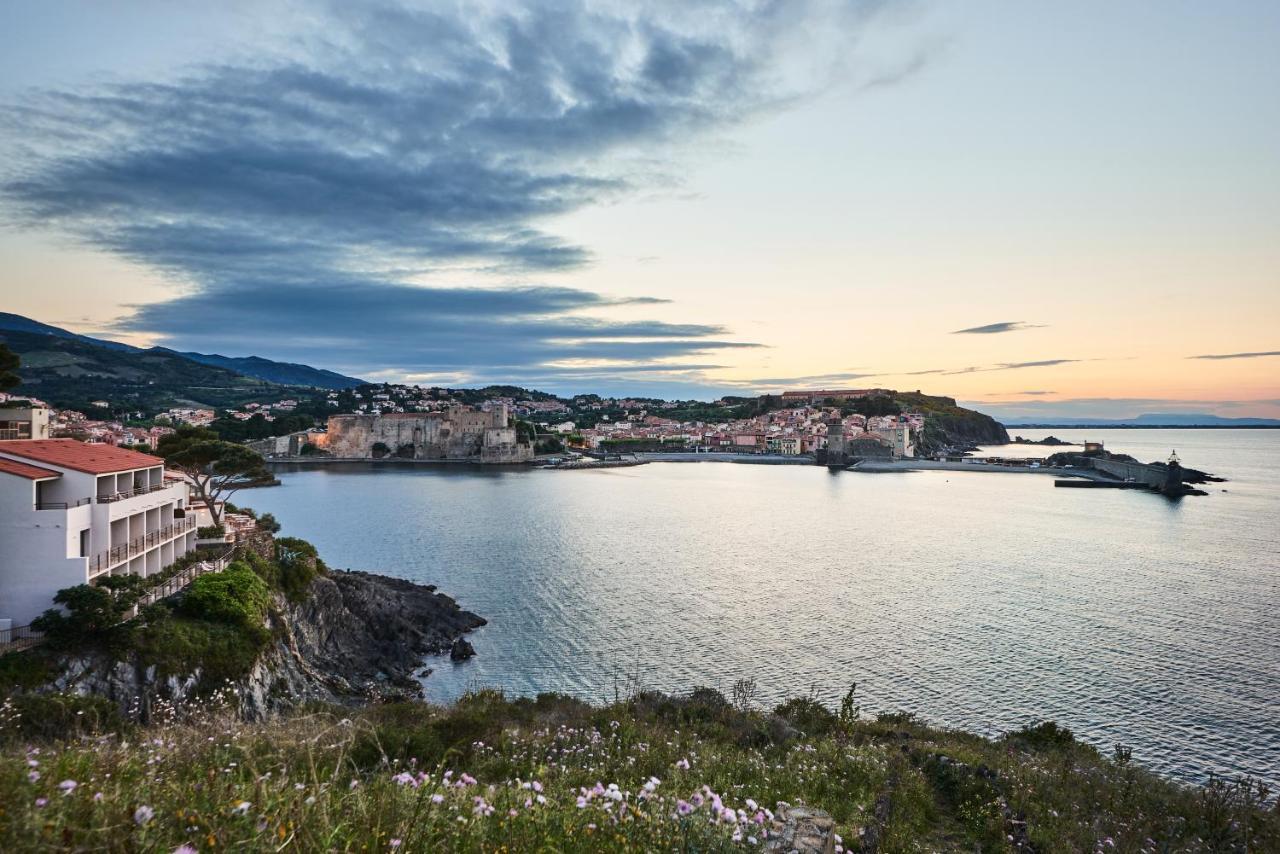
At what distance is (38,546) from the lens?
13742 millimetres

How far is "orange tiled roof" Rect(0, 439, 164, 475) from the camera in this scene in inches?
605

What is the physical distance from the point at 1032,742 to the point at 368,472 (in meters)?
89.4

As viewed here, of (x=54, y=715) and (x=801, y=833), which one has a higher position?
(x=801, y=833)

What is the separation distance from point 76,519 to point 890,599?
2769 centimetres

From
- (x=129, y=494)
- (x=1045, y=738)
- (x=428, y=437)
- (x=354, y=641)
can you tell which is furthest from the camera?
(x=428, y=437)

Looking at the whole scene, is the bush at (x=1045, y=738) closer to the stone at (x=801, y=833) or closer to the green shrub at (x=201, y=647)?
the stone at (x=801, y=833)

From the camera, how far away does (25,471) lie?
1418 centimetres

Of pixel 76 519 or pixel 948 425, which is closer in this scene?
pixel 76 519

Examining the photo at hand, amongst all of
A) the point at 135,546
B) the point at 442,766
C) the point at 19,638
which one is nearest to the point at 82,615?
the point at 19,638

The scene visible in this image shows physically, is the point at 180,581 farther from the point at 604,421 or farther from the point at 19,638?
the point at 604,421

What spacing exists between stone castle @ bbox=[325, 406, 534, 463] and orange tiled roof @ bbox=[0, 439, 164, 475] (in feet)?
295

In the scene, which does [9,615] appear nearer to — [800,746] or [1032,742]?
[800,746]

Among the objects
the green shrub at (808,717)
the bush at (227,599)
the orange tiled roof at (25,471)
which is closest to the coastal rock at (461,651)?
the bush at (227,599)

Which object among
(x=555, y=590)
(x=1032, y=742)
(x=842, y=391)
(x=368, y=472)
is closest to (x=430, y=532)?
(x=555, y=590)
